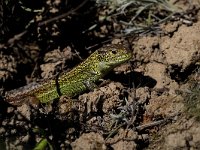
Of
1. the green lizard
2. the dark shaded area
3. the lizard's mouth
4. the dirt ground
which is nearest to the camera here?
the dirt ground

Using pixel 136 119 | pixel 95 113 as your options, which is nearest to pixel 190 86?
pixel 136 119

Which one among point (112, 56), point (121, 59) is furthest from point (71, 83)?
point (121, 59)

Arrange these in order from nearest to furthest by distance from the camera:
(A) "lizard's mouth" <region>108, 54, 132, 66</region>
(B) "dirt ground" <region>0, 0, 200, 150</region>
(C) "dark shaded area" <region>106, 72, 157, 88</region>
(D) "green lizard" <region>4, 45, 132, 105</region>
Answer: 1. (B) "dirt ground" <region>0, 0, 200, 150</region>
2. (A) "lizard's mouth" <region>108, 54, 132, 66</region>
3. (C) "dark shaded area" <region>106, 72, 157, 88</region>
4. (D) "green lizard" <region>4, 45, 132, 105</region>

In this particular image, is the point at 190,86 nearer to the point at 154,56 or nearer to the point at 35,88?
the point at 154,56

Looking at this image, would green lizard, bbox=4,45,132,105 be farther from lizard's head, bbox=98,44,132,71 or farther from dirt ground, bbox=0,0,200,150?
dirt ground, bbox=0,0,200,150

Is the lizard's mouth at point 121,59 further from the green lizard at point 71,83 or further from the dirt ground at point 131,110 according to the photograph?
the dirt ground at point 131,110

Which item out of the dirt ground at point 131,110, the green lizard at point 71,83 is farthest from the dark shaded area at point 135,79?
the green lizard at point 71,83

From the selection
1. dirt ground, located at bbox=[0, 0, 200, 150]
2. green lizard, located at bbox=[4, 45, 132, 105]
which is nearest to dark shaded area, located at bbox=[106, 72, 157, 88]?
dirt ground, located at bbox=[0, 0, 200, 150]

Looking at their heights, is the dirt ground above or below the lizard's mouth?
below
